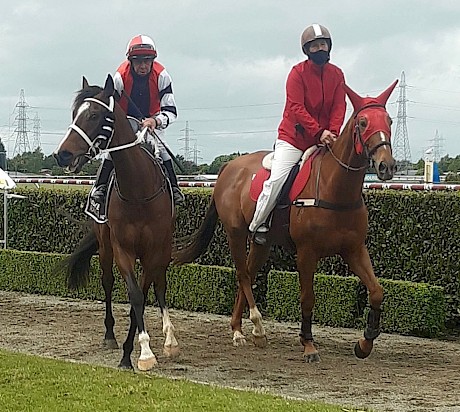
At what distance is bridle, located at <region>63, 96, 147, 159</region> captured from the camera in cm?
695

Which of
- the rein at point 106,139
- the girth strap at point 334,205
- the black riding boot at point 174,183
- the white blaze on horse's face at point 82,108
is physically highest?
the white blaze on horse's face at point 82,108

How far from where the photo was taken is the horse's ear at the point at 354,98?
7191 millimetres

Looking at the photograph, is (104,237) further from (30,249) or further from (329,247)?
(30,249)

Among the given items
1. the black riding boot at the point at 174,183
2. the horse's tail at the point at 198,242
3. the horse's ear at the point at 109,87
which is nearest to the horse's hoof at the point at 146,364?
the black riding boot at the point at 174,183

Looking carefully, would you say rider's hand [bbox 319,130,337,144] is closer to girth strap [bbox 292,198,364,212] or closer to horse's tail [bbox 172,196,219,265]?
girth strap [bbox 292,198,364,212]

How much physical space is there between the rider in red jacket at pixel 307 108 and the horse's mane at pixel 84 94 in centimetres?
179

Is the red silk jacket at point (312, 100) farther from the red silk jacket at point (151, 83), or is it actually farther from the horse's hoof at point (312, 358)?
the horse's hoof at point (312, 358)

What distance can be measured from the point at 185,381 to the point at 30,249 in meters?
7.50

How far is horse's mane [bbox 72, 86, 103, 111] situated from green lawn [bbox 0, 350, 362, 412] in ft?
6.97

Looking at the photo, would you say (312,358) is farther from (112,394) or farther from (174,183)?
(112,394)

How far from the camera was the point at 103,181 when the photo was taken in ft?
25.9

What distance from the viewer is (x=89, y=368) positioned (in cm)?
695

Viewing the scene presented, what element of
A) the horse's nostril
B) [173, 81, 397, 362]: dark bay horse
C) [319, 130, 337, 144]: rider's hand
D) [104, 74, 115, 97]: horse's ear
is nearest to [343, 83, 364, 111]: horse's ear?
[173, 81, 397, 362]: dark bay horse

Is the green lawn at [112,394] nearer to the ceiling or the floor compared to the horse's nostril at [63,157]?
nearer to the floor
